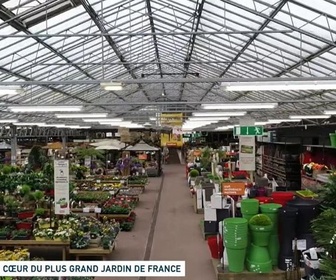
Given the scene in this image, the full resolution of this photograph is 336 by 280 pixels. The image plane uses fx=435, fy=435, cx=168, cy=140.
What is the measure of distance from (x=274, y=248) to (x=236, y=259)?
71cm

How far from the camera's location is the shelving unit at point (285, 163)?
2211 cm

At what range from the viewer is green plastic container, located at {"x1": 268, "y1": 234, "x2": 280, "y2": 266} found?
729 cm

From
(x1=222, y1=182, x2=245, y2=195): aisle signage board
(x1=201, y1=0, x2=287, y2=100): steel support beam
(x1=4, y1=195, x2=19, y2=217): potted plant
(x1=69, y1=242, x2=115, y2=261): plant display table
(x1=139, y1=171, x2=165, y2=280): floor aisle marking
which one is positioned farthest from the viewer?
(x1=4, y1=195, x2=19, y2=217): potted plant

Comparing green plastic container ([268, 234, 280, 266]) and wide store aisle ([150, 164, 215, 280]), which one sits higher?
green plastic container ([268, 234, 280, 266])

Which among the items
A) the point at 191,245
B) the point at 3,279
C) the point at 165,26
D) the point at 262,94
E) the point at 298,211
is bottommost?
the point at 191,245

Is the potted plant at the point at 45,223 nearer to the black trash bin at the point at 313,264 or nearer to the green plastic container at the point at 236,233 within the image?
the green plastic container at the point at 236,233

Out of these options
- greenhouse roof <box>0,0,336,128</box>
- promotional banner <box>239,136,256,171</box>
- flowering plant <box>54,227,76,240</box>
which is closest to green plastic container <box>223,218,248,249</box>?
flowering plant <box>54,227,76,240</box>

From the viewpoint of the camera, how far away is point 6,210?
10.5m

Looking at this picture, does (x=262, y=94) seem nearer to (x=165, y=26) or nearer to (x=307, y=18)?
(x=165, y=26)

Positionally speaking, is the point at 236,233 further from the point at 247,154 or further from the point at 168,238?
the point at 247,154

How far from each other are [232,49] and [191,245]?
19.4 ft

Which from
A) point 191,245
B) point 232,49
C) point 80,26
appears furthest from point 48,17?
point 191,245

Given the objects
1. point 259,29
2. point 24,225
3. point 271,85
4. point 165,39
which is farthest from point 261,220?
point 165,39

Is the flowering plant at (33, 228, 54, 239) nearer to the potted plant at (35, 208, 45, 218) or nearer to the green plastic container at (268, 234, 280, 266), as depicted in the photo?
the potted plant at (35, 208, 45, 218)
